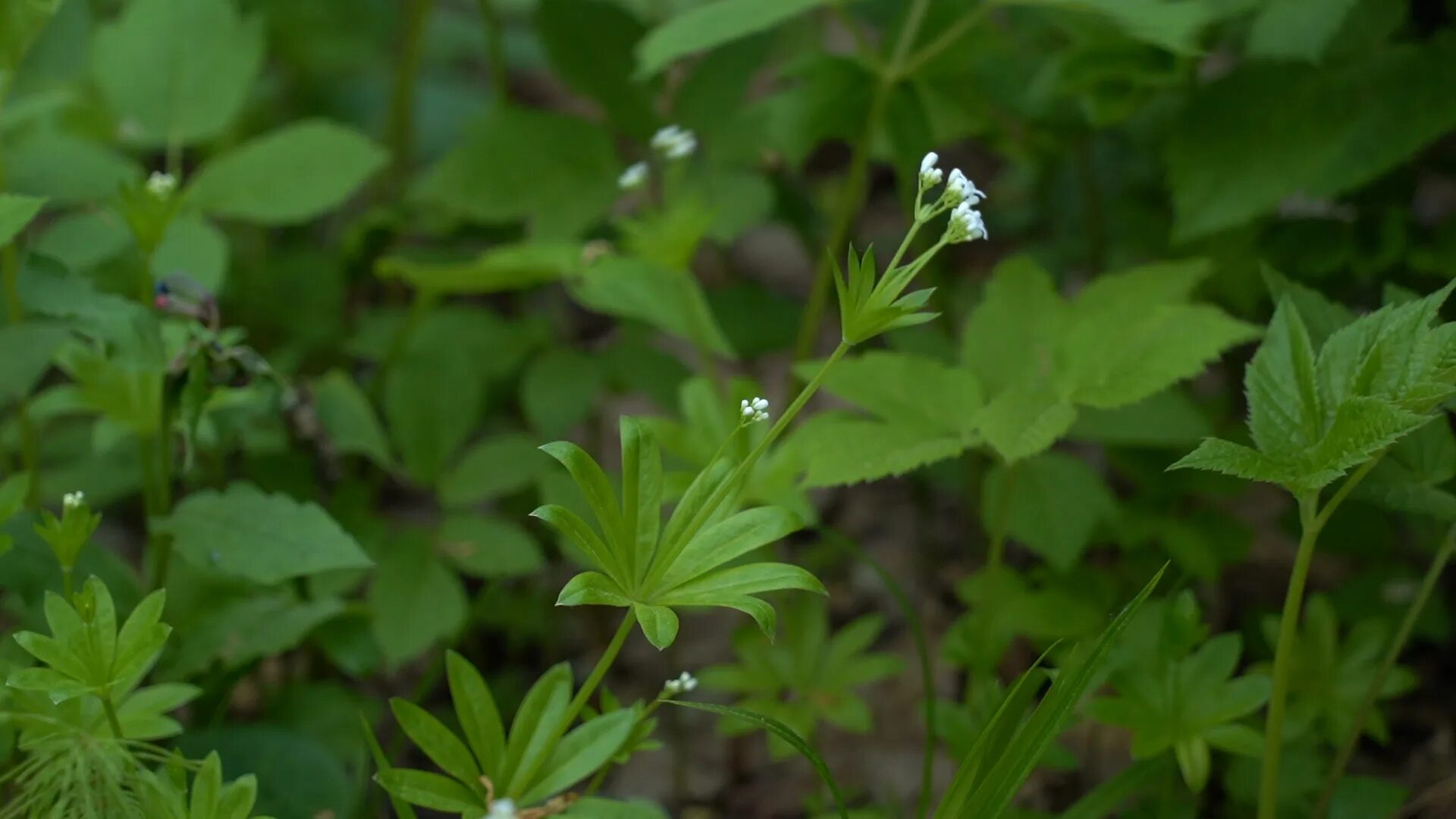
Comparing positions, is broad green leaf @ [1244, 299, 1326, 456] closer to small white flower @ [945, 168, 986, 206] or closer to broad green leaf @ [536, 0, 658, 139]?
small white flower @ [945, 168, 986, 206]

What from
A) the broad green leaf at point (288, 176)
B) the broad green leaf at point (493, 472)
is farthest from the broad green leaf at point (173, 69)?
the broad green leaf at point (493, 472)

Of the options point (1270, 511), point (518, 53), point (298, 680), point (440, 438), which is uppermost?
point (518, 53)

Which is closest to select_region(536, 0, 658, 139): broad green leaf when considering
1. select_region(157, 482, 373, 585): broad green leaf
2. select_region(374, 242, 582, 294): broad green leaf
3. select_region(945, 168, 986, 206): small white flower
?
select_region(374, 242, 582, 294): broad green leaf

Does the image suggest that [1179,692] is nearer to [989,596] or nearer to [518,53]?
[989,596]

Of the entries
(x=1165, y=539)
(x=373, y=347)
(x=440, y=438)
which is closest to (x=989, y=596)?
(x=1165, y=539)

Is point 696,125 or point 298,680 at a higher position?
point 696,125

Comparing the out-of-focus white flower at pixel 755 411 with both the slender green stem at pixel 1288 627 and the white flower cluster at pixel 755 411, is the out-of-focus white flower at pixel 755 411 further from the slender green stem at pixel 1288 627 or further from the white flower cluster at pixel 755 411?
the slender green stem at pixel 1288 627
